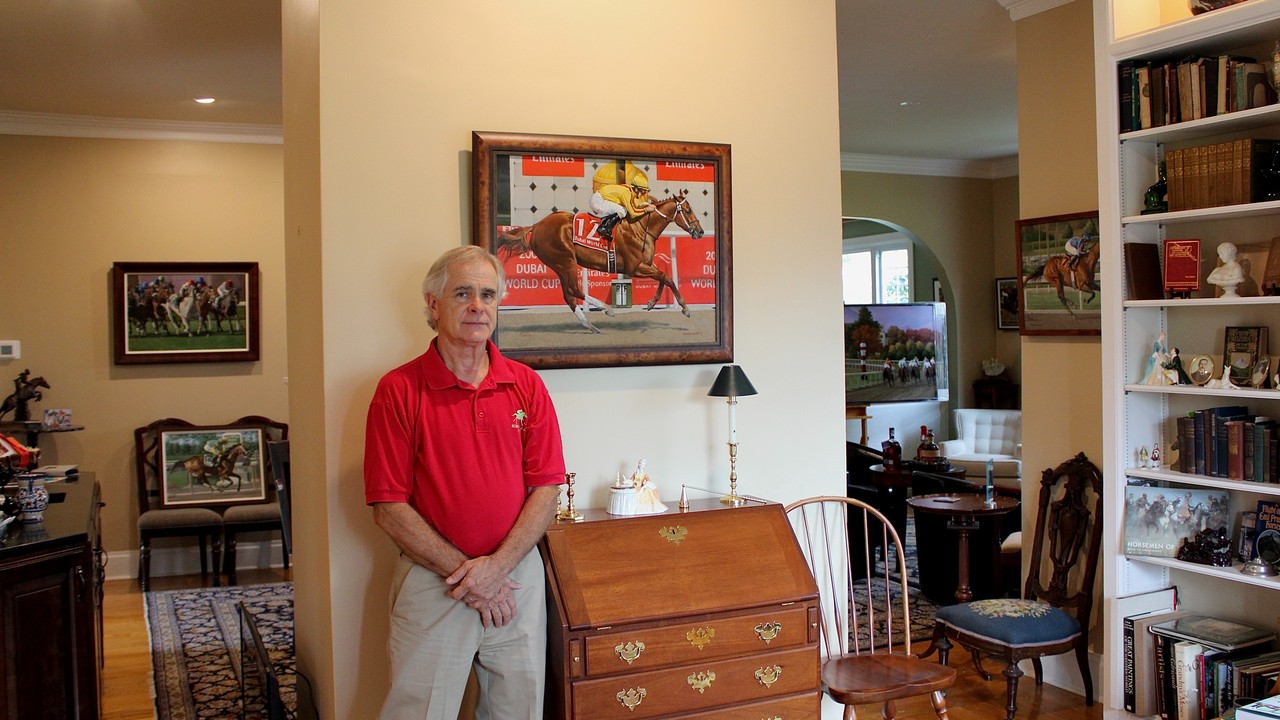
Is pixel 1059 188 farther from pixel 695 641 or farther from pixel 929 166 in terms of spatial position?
pixel 929 166

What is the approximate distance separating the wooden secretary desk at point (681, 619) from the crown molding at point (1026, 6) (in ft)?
9.92

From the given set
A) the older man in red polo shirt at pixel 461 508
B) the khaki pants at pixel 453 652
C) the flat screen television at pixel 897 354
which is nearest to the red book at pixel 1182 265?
the older man in red polo shirt at pixel 461 508

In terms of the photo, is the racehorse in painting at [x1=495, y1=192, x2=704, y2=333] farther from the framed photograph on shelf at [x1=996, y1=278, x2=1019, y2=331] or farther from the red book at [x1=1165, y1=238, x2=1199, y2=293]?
the framed photograph on shelf at [x1=996, y1=278, x2=1019, y2=331]

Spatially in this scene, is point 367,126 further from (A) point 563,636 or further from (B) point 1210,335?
(B) point 1210,335

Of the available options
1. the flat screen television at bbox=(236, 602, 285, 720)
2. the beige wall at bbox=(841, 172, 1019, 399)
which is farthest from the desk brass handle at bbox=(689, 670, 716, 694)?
the beige wall at bbox=(841, 172, 1019, 399)

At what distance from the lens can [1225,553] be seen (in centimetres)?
345

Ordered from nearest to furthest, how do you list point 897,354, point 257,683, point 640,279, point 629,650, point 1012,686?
point 629,650
point 640,279
point 257,683
point 1012,686
point 897,354

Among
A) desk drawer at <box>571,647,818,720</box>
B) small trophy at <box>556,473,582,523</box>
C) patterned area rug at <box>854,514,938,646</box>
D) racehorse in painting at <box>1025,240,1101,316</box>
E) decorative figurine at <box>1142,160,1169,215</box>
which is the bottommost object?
patterned area rug at <box>854,514,938,646</box>

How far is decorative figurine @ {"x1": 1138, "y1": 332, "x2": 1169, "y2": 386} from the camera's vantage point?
357cm

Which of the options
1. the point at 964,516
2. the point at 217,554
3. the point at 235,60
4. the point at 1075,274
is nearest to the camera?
the point at 1075,274

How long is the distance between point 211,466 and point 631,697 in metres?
4.99

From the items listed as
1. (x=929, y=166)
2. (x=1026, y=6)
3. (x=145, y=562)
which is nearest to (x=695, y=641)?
(x=1026, y=6)

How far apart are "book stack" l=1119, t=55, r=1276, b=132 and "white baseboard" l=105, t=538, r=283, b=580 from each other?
585 centimetres

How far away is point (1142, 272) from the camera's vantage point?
363 cm
